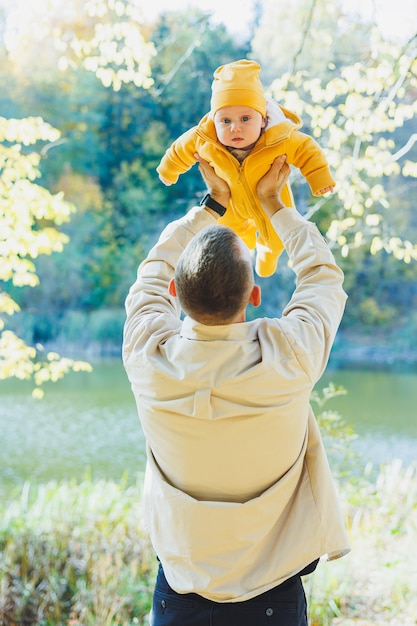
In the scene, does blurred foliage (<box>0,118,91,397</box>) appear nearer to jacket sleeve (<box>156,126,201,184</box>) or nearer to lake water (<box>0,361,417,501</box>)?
jacket sleeve (<box>156,126,201,184</box>)

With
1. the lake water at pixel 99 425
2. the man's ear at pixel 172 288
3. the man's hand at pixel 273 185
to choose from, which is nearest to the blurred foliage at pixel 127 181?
the lake water at pixel 99 425

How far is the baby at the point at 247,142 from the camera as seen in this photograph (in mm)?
1409

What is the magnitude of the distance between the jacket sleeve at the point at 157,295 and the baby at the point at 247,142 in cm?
15

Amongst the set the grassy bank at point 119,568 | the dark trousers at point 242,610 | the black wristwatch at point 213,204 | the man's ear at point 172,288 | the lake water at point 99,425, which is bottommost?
the lake water at point 99,425

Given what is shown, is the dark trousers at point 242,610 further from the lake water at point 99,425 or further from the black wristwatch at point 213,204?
the lake water at point 99,425

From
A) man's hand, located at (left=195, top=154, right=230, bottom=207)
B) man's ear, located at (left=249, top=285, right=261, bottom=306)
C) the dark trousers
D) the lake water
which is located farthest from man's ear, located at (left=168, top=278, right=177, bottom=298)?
the lake water

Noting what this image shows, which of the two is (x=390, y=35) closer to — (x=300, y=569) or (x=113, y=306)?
(x=300, y=569)

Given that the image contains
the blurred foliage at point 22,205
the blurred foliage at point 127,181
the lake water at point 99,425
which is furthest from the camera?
the blurred foliage at point 127,181

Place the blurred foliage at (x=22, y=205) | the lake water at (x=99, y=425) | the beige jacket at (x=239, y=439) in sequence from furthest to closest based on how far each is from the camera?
the lake water at (x=99, y=425) → the blurred foliage at (x=22, y=205) → the beige jacket at (x=239, y=439)

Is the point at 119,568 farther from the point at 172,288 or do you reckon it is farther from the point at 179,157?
the point at 172,288

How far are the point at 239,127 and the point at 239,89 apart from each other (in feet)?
0.27

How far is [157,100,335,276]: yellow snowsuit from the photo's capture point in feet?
4.62

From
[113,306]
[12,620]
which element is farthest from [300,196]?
[12,620]

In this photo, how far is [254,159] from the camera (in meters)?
1.41
